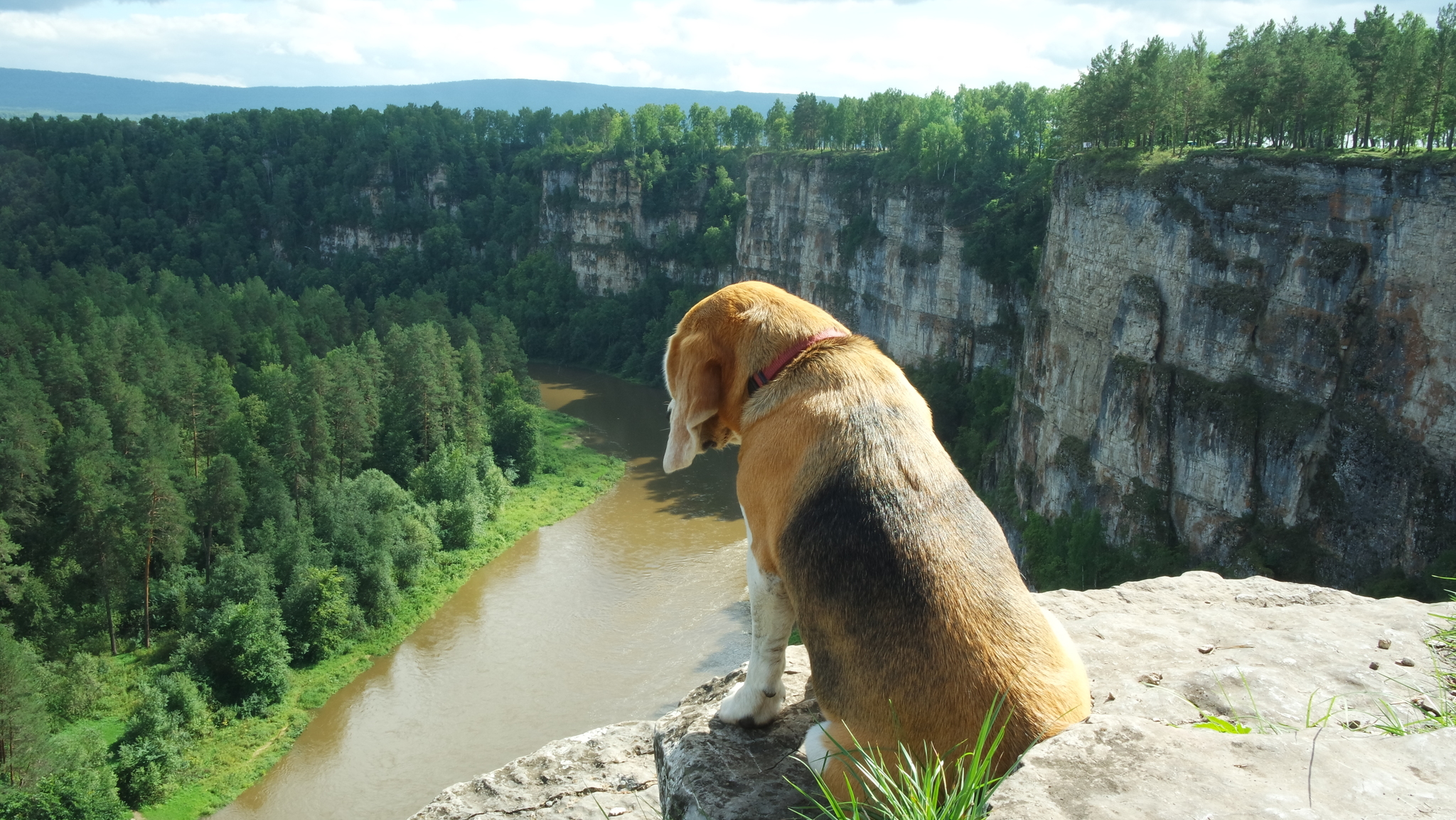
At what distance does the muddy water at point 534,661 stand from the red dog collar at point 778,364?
1707 centimetres

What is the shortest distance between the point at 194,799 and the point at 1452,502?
1019 inches

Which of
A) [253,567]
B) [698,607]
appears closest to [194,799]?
[253,567]

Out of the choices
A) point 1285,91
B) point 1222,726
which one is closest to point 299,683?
point 1222,726

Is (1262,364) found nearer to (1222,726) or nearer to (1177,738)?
(1222,726)

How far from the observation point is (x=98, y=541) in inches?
950

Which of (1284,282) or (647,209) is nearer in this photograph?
(1284,282)

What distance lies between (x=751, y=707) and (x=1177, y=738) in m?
1.76

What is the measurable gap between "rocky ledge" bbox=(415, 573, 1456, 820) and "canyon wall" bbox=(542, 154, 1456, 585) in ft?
64.0

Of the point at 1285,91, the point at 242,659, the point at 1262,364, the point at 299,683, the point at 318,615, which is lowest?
the point at 299,683

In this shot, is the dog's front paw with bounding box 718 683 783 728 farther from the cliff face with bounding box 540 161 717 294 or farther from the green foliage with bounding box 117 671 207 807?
the cliff face with bounding box 540 161 717 294

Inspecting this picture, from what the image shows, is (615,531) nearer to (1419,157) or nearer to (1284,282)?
(1284,282)

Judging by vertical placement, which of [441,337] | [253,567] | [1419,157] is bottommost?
[253,567]

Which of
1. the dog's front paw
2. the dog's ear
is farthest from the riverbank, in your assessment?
the dog's ear

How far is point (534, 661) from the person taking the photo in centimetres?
2442
